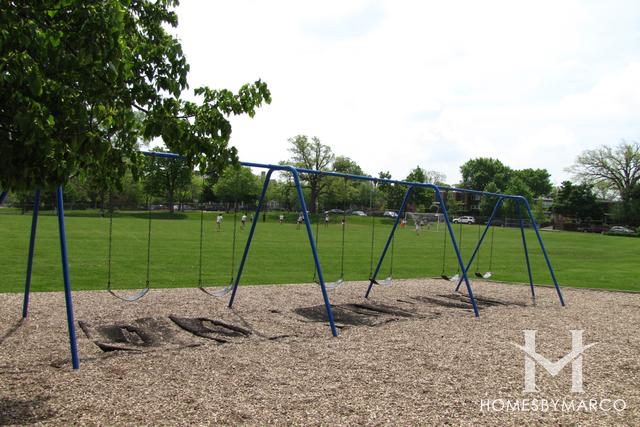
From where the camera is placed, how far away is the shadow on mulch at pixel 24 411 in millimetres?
4254

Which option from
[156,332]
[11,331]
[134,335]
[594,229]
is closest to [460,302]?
[156,332]

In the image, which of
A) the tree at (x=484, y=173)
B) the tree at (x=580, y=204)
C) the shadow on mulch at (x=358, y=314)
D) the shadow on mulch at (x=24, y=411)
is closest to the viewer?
the shadow on mulch at (x=24, y=411)

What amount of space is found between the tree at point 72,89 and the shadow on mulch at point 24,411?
1949mm

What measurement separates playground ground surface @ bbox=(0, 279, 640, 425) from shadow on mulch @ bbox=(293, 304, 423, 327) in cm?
4

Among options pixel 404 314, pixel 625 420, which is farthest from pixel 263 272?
pixel 625 420

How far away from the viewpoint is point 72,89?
370cm

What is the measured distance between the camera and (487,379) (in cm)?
589

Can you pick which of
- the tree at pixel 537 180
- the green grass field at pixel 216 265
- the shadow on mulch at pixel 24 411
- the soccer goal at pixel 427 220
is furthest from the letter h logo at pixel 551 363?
the tree at pixel 537 180

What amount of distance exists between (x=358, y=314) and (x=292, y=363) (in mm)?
3618

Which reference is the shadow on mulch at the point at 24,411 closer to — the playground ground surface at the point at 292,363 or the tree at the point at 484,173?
the playground ground surface at the point at 292,363

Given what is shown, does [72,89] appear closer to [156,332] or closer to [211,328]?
[156,332]

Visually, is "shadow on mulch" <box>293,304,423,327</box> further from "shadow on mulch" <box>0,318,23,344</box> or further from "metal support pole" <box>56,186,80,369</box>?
"shadow on mulch" <box>0,318,23,344</box>

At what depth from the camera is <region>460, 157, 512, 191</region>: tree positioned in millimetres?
125850

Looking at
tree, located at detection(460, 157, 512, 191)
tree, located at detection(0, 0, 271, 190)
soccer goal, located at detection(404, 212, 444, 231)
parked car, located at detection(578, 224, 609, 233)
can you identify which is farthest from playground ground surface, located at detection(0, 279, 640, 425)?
tree, located at detection(460, 157, 512, 191)
